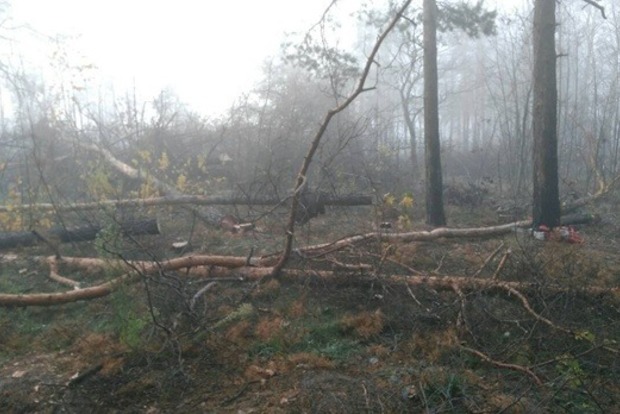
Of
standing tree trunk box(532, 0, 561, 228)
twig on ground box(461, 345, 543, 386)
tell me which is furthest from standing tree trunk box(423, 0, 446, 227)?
twig on ground box(461, 345, 543, 386)

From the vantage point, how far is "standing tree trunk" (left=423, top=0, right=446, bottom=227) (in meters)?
8.74

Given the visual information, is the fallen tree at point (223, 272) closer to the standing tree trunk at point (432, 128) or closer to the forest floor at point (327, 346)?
the forest floor at point (327, 346)

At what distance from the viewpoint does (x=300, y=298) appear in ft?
15.7

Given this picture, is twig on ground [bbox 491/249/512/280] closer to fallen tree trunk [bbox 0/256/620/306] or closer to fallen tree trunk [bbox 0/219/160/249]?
fallen tree trunk [bbox 0/256/620/306]

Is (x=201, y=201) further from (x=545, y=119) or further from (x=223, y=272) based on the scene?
(x=545, y=119)

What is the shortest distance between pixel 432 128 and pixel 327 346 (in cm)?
605

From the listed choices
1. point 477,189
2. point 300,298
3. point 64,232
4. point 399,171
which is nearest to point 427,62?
point 477,189

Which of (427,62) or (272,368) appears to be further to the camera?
(427,62)

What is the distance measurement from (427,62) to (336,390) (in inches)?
286

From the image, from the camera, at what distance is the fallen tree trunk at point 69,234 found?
22.6 feet

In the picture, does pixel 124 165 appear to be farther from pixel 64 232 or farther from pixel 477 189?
pixel 477 189

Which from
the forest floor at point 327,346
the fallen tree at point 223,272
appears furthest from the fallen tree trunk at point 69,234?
the forest floor at point 327,346

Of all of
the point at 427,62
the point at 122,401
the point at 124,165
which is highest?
the point at 427,62

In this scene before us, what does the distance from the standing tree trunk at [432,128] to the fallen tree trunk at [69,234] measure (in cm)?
504
